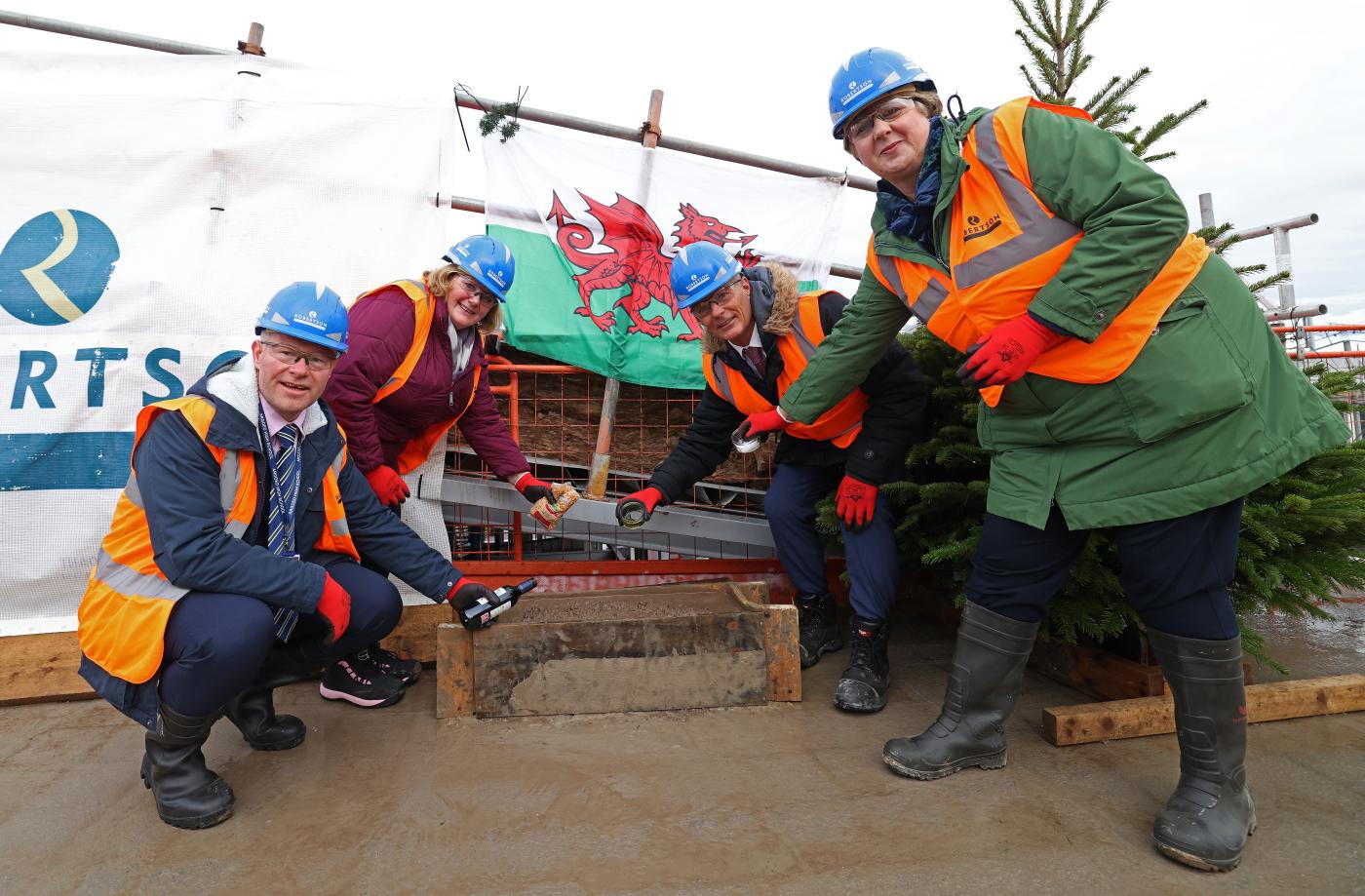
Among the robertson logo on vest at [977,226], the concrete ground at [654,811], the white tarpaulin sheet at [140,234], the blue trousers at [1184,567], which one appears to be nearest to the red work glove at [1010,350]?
the robertson logo on vest at [977,226]

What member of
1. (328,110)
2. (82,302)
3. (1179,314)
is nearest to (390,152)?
(328,110)

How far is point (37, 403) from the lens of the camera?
3.50 m

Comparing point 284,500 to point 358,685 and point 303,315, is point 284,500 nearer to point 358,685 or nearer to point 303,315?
point 303,315

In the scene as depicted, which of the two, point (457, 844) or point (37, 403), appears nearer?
point (457, 844)

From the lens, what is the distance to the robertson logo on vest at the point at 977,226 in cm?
193

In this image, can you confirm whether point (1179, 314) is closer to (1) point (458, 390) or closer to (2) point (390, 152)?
(1) point (458, 390)

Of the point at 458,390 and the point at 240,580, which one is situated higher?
the point at 458,390

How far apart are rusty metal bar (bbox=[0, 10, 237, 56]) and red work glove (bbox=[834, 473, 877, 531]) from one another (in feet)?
12.6

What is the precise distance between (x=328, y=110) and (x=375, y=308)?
1552 millimetres

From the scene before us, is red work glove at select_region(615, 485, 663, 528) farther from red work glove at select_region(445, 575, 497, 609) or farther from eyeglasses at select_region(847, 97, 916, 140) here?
eyeglasses at select_region(847, 97, 916, 140)

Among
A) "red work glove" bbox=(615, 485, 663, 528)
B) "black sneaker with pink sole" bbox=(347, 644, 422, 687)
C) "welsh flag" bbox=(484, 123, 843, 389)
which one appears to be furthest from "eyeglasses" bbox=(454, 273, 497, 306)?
"black sneaker with pink sole" bbox=(347, 644, 422, 687)

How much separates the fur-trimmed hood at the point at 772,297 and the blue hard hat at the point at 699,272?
11cm

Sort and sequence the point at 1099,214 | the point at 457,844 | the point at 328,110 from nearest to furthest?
the point at 1099,214 < the point at 457,844 < the point at 328,110

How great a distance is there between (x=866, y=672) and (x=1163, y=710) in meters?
0.99
